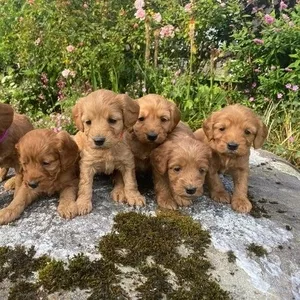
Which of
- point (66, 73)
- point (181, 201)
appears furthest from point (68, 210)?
point (66, 73)

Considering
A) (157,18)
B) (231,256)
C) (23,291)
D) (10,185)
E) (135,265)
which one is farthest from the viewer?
(157,18)

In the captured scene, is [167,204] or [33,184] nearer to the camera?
[33,184]

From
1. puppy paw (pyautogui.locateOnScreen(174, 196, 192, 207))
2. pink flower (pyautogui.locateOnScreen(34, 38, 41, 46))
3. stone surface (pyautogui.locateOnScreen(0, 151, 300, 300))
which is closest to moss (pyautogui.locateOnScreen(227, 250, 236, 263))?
stone surface (pyautogui.locateOnScreen(0, 151, 300, 300))

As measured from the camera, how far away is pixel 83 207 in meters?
3.89

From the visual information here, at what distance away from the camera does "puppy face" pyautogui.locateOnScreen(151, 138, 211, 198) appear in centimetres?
388

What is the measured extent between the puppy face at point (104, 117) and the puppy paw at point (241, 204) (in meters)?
1.19

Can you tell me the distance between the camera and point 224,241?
12.4 feet

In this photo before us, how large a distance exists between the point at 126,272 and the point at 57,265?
49 cm

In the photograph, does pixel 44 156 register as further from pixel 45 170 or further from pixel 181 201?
pixel 181 201

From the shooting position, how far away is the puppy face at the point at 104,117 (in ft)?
12.5

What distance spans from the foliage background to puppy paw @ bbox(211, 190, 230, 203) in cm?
285

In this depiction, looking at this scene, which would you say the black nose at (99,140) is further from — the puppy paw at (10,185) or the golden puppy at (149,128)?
the puppy paw at (10,185)

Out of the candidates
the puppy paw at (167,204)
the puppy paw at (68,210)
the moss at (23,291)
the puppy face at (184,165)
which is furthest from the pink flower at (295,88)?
the moss at (23,291)

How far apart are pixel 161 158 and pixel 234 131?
0.71 metres
